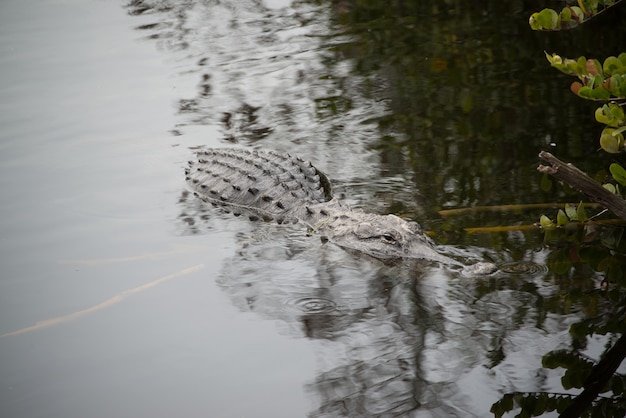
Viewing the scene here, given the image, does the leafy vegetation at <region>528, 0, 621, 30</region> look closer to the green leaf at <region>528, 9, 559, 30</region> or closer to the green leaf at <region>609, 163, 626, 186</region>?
the green leaf at <region>528, 9, 559, 30</region>

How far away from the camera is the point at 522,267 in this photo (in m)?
5.26

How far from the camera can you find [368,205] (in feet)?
21.5

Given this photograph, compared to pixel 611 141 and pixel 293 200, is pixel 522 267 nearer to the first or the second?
pixel 611 141

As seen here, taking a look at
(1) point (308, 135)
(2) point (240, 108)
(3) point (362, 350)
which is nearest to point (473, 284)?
(3) point (362, 350)

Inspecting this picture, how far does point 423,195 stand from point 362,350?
223 centimetres

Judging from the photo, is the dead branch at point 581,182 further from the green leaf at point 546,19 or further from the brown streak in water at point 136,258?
the brown streak in water at point 136,258

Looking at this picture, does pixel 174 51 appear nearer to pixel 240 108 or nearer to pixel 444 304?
pixel 240 108

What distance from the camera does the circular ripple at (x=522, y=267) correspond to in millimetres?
5215

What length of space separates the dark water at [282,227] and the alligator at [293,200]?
147 millimetres

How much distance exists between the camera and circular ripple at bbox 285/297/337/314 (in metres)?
5.11

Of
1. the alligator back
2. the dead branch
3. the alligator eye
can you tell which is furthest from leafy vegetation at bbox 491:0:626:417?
the alligator back

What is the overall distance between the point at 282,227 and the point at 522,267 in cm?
215

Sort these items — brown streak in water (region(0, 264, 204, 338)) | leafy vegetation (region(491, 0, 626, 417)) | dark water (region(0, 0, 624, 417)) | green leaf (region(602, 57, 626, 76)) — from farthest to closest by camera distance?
brown streak in water (region(0, 264, 204, 338)) < dark water (region(0, 0, 624, 417)) < green leaf (region(602, 57, 626, 76)) < leafy vegetation (region(491, 0, 626, 417))

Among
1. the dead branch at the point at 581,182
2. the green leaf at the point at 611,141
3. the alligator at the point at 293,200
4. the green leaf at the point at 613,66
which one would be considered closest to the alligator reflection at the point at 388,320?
the alligator at the point at 293,200
